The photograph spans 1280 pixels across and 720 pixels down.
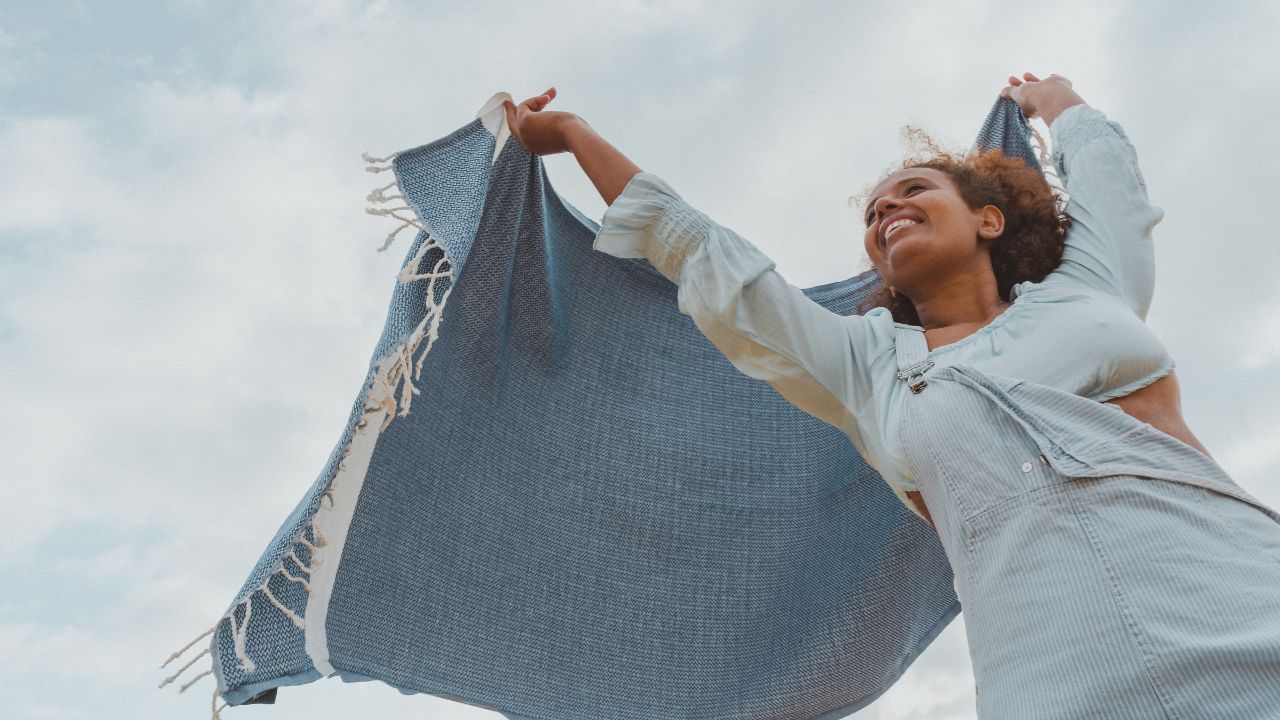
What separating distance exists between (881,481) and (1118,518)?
1008mm

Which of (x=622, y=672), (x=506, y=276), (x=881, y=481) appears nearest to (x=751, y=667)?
(x=622, y=672)

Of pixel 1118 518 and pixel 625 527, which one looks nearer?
pixel 1118 518

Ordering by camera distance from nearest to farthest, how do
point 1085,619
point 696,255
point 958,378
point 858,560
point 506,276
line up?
1. point 1085,619
2. point 958,378
3. point 696,255
4. point 506,276
5. point 858,560

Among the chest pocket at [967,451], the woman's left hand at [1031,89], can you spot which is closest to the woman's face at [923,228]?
the chest pocket at [967,451]

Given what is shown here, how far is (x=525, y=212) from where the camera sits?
2.22 meters

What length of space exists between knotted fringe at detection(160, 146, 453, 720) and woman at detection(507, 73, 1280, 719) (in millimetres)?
297

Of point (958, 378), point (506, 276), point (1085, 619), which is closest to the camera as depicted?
point (1085, 619)

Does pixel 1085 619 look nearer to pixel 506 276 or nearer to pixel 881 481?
pixel 881 481

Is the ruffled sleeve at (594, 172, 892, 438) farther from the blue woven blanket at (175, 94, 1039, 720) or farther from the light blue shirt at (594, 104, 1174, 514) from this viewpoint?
the blue woven blanket at (175, 94, 1039, 720)

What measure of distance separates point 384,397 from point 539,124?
1.89 feet

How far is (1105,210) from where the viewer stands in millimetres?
1937

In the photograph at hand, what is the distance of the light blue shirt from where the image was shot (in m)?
1.61

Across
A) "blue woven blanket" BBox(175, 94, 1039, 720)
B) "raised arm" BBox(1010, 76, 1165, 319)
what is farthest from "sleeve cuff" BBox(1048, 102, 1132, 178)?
"blue woven blanket" BBox(175, 94, 1039, 720)

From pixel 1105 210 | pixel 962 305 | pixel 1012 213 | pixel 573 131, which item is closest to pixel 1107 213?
pixel 1105 210
